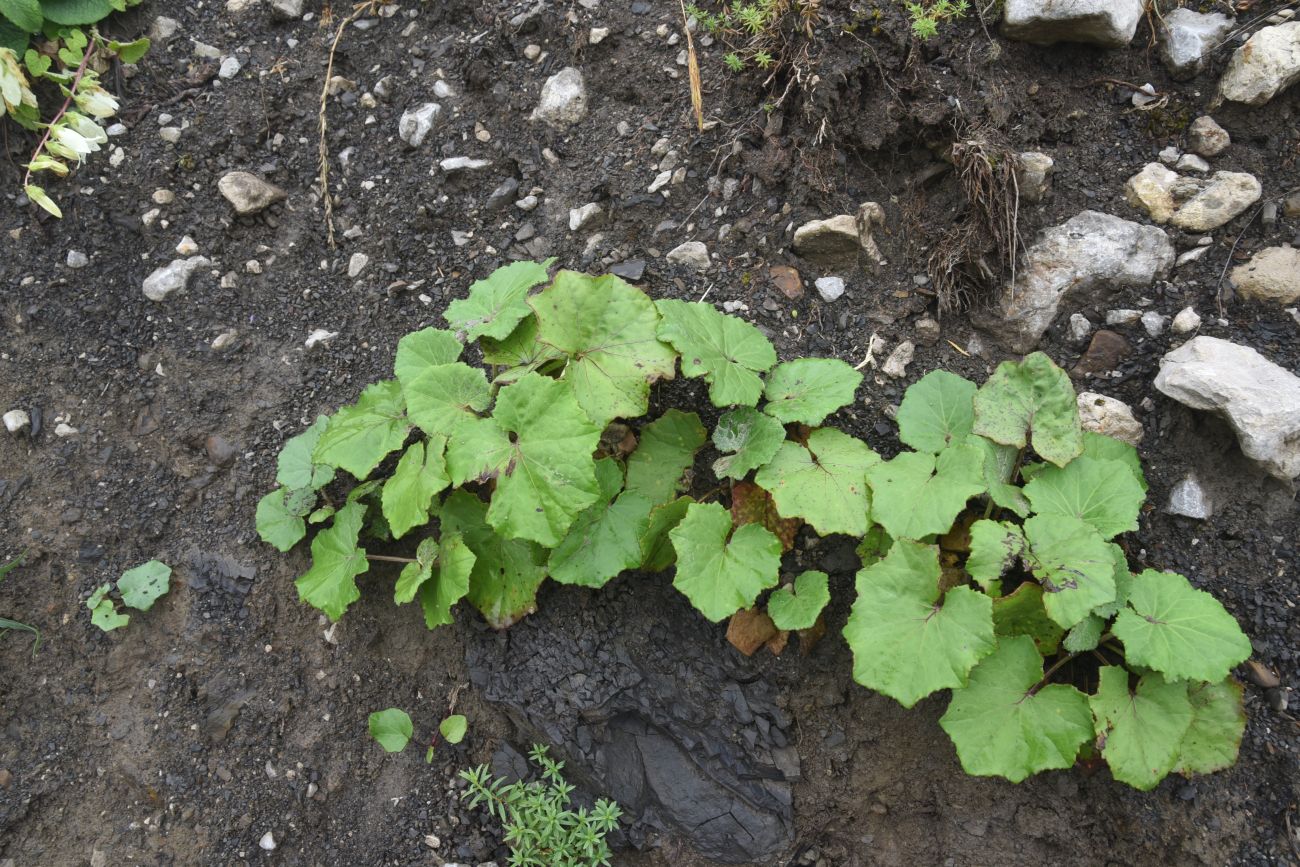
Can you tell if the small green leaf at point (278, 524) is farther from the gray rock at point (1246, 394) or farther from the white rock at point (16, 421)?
the gray rock at point (1246, 394)

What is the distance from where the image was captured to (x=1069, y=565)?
6.95 ft

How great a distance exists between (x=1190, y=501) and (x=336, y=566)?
2455mm

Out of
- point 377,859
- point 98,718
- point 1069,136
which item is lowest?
point 377,859

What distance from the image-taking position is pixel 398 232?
3.19 metres

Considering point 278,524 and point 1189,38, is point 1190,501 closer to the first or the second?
point 1189,38

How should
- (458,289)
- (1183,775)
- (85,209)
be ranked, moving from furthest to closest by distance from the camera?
1. (85,209)
2. (458,289)
3. (1183,775)

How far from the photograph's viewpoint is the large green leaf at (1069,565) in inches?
81.5

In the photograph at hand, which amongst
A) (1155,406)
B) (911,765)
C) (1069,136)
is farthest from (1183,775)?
(1069,136)

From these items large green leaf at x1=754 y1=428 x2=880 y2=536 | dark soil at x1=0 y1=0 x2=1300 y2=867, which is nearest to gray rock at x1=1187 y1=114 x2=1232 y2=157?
dark soil at x1=0 y1=0 x2=1300 y2=867

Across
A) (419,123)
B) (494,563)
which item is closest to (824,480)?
(494,563)

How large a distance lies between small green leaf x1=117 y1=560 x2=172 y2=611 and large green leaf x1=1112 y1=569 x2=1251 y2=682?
2.85 m

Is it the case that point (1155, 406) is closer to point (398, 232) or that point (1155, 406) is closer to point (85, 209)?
point (398, 232)

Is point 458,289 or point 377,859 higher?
point 458,289

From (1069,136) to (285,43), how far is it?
3.09 metres
